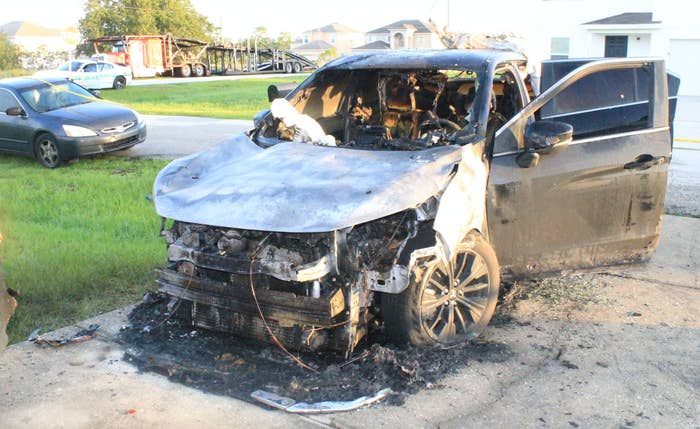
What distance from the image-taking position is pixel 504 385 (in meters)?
3.95

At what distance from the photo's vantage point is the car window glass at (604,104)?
5.09 metres

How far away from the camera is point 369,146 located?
4973 mm

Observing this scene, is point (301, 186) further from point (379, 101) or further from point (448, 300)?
point (379, 101)

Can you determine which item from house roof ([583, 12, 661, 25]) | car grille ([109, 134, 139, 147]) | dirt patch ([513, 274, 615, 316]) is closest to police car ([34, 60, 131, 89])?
car grille ([109, 134, 139, 147])

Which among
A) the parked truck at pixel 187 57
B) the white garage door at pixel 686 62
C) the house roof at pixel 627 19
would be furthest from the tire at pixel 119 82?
the white garage door at pixel 686 62

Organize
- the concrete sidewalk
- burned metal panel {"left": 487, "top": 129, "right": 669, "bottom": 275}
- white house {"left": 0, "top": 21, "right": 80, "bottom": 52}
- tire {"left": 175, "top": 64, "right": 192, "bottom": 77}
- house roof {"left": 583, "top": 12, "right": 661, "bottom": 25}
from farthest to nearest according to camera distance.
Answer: white house {"left": 0, "top": 21, "right": 80, "bottom": 52}
tire {"left": 175, "top": 64, "right": 192, "bottom": 77}
house roof {"left": 583, "top": 12, "right": 661, "bottom": 25}
burned metal panel {"left": 487, "top": 129, "right": 669, "bottom": 275}
the concrete sidewalk

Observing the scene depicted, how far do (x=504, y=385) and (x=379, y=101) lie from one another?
9.47 ft

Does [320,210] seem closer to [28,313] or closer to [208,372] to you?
[208,372]

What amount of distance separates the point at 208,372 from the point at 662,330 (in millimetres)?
3143

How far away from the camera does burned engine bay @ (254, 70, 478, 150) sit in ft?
18.8

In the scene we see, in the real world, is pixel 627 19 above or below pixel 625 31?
above

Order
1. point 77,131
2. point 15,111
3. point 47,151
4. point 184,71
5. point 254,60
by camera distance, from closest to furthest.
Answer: point 77,131, point 47,151, point 15,111, point 184,71, point 254,60

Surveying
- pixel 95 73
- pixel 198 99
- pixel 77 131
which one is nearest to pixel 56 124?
pixel 77 131

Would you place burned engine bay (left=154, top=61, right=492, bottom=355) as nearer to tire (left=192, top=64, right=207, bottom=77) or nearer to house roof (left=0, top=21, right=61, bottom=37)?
tire (left=192, top=64, right=207, bottom=77)
